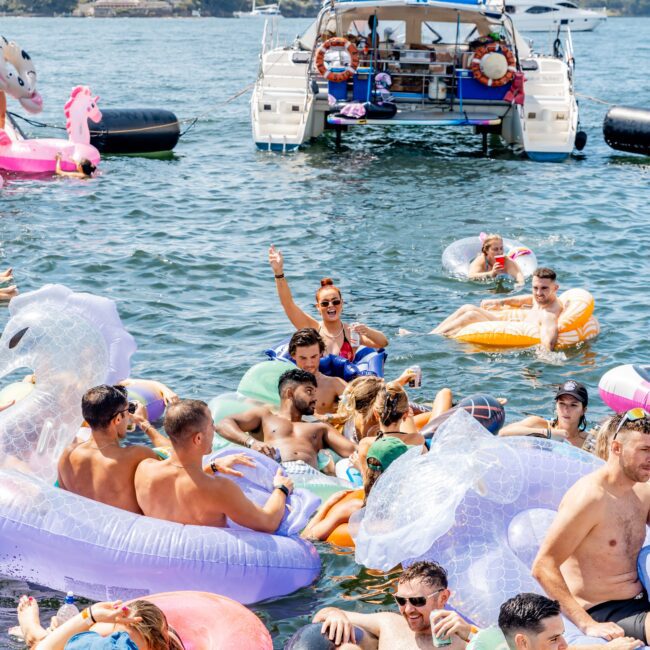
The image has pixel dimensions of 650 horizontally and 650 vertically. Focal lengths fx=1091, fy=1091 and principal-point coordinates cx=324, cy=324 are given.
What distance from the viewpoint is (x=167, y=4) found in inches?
4018

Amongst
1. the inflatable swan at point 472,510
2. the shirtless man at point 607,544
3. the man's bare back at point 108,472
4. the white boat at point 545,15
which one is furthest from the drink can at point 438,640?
the white boat at point 545,15

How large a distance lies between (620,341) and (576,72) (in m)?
29.9

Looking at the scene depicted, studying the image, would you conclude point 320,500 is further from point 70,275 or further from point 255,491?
point 70,275

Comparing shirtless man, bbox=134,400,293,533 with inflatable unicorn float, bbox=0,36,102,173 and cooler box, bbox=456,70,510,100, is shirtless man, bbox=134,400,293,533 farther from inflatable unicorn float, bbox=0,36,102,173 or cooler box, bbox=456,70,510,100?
cooler box, bbox=456,70,510,100

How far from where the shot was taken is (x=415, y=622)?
194 inches

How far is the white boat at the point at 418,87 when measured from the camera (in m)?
19.7

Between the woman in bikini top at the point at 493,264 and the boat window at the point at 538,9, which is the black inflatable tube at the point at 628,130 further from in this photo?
the boat window at the point at 538,9

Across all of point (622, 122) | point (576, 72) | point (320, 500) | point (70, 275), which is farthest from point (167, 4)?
point (320, 500)

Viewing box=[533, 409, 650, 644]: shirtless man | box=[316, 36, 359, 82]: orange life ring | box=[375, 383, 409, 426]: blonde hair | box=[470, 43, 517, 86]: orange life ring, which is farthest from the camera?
box=[470, 43, 517, 86]: orange life ring

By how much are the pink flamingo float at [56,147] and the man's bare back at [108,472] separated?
12.4 metres

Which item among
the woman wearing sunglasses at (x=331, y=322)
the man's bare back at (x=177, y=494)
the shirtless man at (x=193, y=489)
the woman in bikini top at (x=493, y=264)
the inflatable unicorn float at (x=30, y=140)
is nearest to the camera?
the shirtless man at (x=193, y=489)

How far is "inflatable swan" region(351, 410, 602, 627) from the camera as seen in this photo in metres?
5.30

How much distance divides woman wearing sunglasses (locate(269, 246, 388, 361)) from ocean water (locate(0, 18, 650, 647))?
2.63 ft

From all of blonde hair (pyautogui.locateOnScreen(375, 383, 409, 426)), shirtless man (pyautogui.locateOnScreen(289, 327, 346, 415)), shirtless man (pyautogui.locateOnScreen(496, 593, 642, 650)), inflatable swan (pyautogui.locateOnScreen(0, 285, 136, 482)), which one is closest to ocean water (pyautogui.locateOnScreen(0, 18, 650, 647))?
inflatable swan (pyautogui.locateOnScreen(0, 285, 136, 482))
